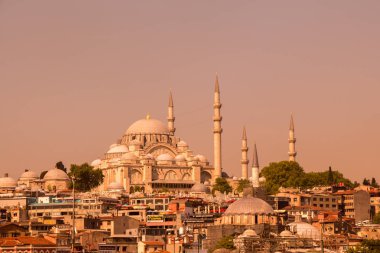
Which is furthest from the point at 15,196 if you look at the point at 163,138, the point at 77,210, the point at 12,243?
the point at 12,243

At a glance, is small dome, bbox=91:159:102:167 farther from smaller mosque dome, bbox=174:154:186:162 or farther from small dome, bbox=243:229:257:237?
small dome, bbox=243:229:257:237

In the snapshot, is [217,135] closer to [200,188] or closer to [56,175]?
[200,188]

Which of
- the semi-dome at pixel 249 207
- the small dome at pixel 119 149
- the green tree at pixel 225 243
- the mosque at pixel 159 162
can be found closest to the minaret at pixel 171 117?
the mosque at pixel 159 162

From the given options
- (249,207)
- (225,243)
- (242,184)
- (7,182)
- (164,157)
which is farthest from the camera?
(164,157)

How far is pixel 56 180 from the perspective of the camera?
362 ft

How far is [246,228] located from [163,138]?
49091mm

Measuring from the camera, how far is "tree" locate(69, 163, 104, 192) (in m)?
108

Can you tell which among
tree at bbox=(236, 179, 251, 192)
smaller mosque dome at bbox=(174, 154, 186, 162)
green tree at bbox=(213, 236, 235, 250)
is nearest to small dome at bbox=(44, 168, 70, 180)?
smaller mosque dome at bbox=(174, 154, 186, 162)

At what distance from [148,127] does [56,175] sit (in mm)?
14319

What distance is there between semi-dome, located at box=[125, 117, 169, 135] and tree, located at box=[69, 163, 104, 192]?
39.1 ft

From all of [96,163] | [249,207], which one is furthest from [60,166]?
[249,207]

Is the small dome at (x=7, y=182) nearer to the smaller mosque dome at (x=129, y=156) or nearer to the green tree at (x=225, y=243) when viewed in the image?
the smaller mosque dome at (x=129, y=156)

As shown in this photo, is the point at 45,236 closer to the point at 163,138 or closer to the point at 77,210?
the point at 77,210

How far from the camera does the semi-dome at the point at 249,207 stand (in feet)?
248
